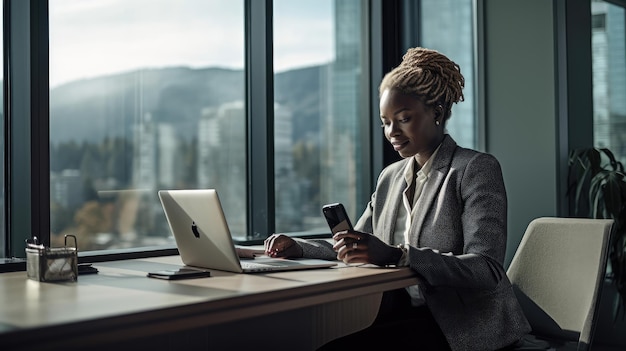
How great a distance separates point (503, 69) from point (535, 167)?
481mm

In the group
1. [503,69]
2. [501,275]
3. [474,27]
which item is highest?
[474,27]

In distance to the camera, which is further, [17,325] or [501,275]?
[501,275]

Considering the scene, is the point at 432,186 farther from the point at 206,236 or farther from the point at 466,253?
the point at 206,236

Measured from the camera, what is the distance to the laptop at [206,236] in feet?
6.30

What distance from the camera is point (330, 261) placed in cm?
222

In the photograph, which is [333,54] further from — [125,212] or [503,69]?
[125,212]

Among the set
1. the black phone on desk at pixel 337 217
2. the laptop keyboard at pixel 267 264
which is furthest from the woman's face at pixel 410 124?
the laptop keyboard at pixel 267 264

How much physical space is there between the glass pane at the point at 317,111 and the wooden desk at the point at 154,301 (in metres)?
0.93

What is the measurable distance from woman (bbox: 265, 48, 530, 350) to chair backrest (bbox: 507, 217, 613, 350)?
0.16 metres

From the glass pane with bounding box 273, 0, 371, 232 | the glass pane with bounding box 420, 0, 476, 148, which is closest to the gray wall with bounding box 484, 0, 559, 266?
the glass pane with bounding box 420, 0, 476, 148

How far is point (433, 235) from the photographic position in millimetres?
2129

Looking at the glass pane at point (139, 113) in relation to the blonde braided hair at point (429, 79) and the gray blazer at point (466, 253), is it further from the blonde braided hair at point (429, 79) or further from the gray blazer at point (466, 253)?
the gray blazer at point (466, 253)

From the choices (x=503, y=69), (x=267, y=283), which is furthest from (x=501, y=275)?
(x=503, y=69)

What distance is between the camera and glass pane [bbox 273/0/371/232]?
329cm
